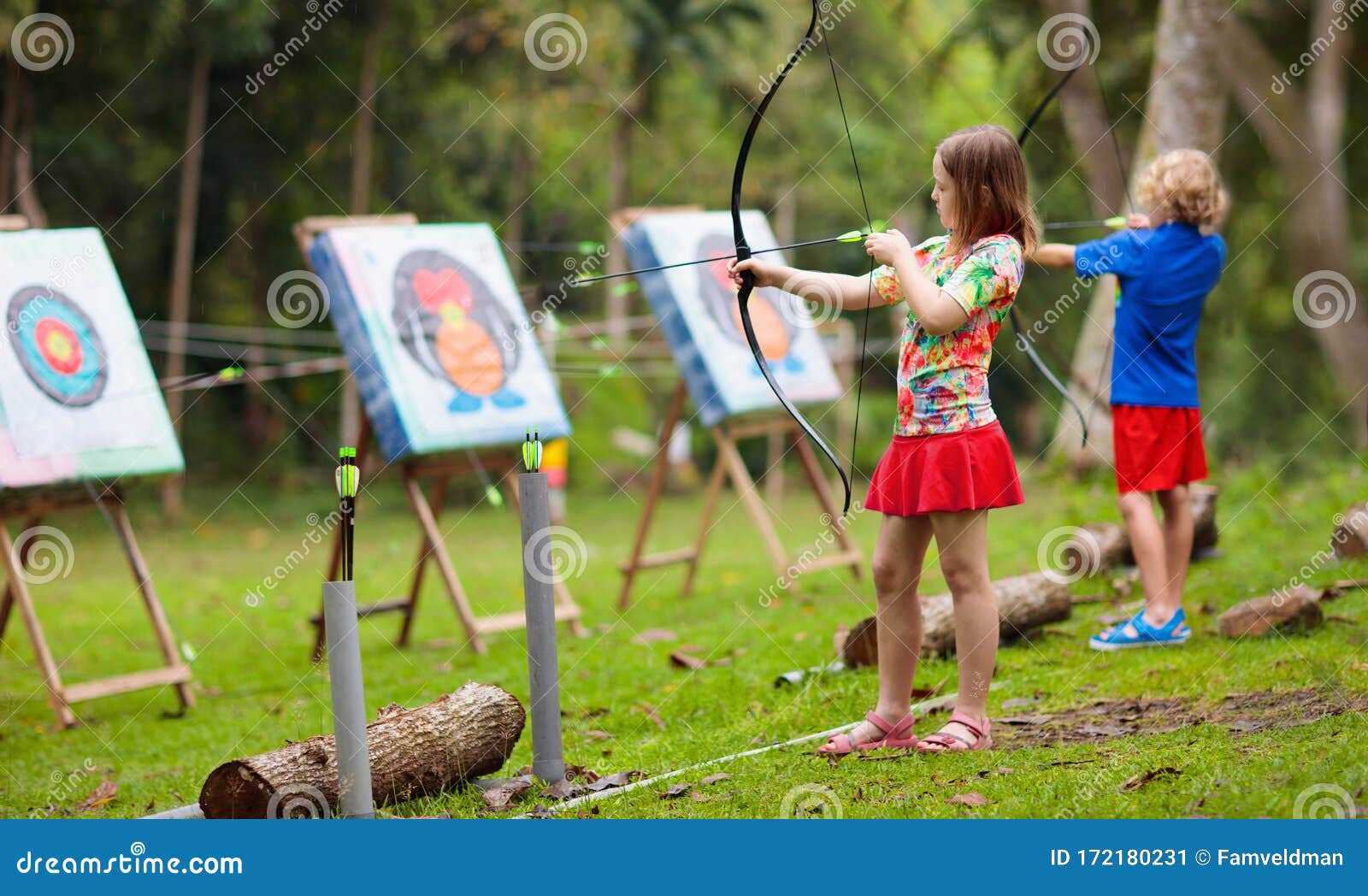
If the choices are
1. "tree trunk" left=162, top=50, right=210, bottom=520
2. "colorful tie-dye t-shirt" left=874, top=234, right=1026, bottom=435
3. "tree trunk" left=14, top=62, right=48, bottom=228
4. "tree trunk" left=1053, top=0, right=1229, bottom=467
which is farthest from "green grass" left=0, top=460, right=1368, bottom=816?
"tree trunk" left=162, top=50, right=210, bottom=520

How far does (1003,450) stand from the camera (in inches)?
127

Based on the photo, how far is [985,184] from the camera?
321cm

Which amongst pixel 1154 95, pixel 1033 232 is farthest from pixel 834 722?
pixel 1154 95

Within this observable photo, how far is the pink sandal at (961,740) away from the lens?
3283 millimetres

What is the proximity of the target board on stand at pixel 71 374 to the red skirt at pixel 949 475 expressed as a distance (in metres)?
3.08

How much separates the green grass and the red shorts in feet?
1.86

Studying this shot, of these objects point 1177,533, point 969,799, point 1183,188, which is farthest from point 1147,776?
point 1183,188

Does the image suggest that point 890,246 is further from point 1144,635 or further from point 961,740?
point 1144,635

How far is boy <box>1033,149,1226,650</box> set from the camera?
14.2ft

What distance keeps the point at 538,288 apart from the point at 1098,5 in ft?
32.9

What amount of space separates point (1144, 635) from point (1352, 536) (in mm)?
1653

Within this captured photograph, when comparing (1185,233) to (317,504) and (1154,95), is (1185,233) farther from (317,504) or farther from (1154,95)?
(317,504)

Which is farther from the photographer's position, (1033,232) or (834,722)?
(834,722)
